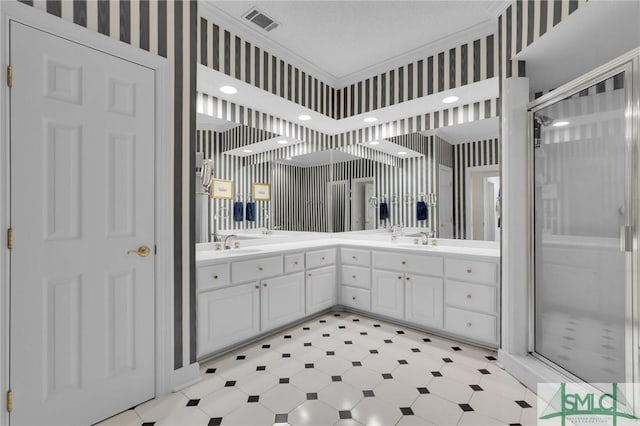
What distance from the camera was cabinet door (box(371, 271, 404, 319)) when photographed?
10.4 ft

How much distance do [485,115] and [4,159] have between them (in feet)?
Result: 12.3

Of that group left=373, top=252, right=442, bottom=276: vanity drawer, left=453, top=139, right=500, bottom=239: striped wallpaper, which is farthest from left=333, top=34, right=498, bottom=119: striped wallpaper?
left=373, top=252, right=442, bottom=276: vanity drawer

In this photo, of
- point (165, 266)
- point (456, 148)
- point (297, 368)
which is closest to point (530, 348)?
point (297, 368)

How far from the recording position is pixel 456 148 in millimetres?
3404

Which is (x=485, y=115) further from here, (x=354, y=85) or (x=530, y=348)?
(x=530, y=348)

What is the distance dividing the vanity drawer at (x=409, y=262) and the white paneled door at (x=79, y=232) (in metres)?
2.22

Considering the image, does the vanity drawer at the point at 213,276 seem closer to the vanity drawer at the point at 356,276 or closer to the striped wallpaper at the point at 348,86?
the vanity drawer at the point at 356,276

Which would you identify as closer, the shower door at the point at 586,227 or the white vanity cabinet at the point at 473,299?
the shower door at the point at 586,227

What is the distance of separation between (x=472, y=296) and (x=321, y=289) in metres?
1.56

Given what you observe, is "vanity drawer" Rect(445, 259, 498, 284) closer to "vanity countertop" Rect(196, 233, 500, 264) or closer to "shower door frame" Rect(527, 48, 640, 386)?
"vanity countertop" Rect(196, 233, 500, 264)

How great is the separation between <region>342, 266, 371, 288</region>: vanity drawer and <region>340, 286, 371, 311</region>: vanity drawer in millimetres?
68

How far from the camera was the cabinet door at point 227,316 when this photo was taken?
7.89ft

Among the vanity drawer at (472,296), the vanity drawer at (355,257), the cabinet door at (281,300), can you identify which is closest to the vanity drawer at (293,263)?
the cabinet door at (281,300)

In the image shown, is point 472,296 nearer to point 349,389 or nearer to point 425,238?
point 425,238
